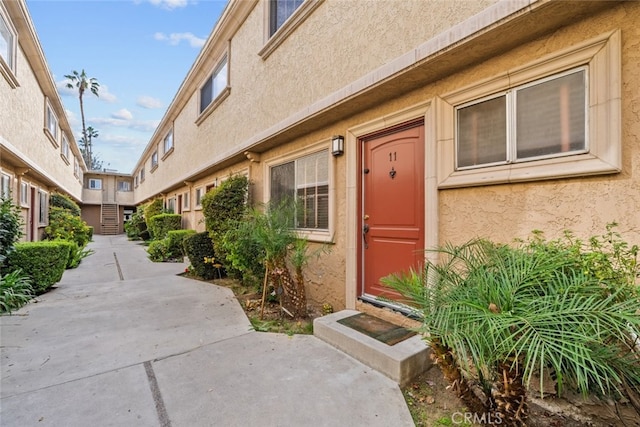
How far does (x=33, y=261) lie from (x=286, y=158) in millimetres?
5222

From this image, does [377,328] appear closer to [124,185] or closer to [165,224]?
[165,224]

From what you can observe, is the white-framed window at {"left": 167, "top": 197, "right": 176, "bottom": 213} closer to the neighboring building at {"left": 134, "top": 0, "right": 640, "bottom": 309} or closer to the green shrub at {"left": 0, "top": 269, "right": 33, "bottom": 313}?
the green shrub at {"left": 0, "top": 269, "right": 33, "bottom": 313}

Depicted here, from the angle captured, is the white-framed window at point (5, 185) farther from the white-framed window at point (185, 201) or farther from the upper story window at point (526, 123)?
the upper story window at point (526, 123)

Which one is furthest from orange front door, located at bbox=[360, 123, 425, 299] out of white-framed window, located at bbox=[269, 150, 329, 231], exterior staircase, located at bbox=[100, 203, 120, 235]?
exterior staircase, located at bbox=[100, 203, 120, 235]

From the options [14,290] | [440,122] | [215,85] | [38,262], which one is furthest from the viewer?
[215,85]

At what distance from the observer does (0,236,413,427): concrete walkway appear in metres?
2.12

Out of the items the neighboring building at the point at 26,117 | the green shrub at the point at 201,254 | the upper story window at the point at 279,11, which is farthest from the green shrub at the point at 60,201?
the upper story window at the point at 279,11

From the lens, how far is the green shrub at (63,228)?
35.3ft

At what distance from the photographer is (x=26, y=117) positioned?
7633 mm

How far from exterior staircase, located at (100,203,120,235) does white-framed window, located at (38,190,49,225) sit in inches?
679

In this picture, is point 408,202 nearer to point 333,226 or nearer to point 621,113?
point 333,226

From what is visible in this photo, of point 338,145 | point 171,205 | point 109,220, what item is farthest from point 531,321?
point 109,220

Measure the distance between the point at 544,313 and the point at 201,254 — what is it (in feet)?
22.8

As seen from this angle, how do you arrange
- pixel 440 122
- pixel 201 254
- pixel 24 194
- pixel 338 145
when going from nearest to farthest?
pixel 440 122 < pixel 338 145 < pixel 201 254 < pixel 24 194
